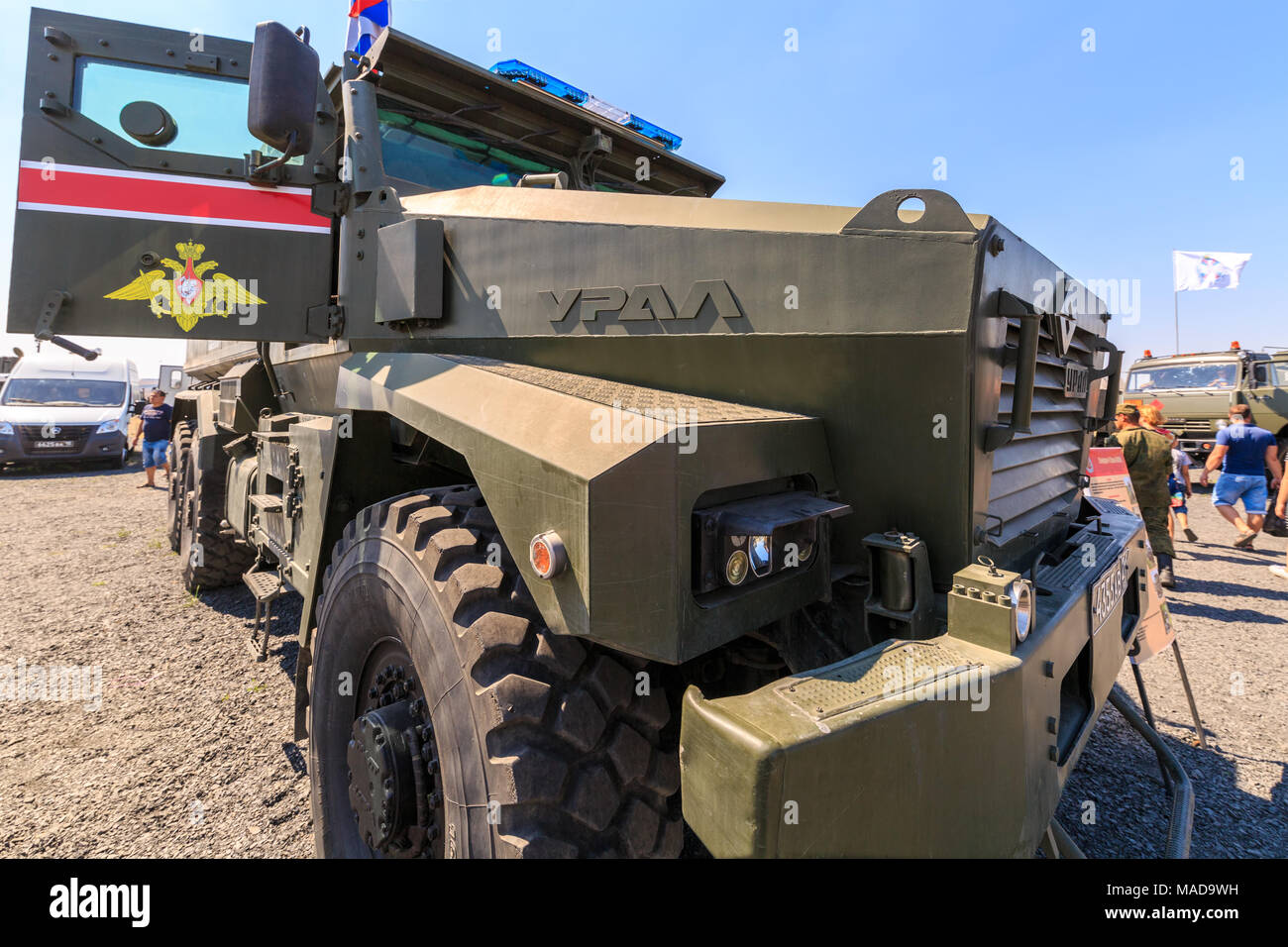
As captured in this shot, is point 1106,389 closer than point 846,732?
No

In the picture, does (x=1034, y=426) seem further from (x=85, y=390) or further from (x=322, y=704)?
(x=85, y=390)

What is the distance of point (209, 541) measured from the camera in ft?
17.8

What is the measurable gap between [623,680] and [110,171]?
9.46 feet

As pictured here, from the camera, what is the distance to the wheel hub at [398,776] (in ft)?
5.92

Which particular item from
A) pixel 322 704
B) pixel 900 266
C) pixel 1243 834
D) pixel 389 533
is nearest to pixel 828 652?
pixel 900 266

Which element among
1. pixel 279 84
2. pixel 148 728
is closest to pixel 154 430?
pixel 148 728

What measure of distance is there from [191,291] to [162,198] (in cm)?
38

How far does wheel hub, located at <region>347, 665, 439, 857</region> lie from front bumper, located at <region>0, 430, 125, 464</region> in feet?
55.4

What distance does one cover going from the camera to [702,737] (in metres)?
1.24

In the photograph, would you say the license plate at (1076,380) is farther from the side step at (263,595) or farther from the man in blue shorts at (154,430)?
the man in blue shorts at (154,430)

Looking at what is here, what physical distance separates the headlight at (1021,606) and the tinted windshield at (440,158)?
2464mm

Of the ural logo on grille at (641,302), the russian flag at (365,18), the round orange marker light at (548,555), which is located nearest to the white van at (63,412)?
the russian flag at (365,18)

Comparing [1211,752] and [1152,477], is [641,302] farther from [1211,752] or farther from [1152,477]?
[1152,477]

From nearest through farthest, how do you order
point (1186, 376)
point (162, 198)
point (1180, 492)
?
point (162, 198) < point (1180, 492) < point (1186, 376)
